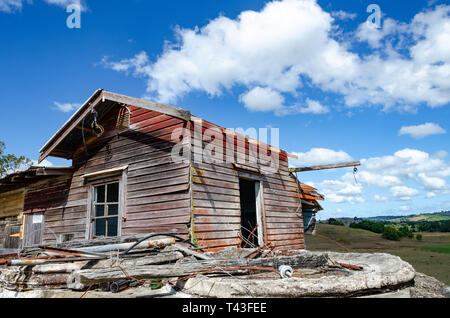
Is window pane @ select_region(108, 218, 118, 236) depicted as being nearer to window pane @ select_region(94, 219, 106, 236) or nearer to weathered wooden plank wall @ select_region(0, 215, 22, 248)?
window pane @ select_region(94, 219, 106, 236)

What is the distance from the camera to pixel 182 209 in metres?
6.88

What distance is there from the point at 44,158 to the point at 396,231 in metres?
30.5

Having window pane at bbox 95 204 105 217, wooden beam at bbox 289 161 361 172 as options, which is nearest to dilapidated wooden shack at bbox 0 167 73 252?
window pane at bbox 95 204 105 217

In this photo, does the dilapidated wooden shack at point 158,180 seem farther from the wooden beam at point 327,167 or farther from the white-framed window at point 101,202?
the wooden beam at point 327,167

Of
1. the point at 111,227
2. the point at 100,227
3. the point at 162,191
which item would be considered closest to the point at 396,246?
the point at 111,227

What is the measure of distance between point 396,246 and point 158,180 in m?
23.5

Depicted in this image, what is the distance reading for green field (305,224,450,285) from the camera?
572 inches

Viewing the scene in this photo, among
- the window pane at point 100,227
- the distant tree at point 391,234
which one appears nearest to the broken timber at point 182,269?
the window pane at point 100,227

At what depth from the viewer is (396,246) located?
952 inches

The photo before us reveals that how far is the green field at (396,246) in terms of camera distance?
1453cm

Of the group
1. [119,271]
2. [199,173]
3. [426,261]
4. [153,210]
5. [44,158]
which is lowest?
[426,261]

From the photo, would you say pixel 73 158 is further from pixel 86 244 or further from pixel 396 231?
pixel 396 231
